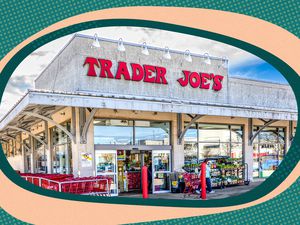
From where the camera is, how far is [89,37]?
12.6m

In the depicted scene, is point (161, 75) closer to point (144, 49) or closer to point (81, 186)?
point (144, 49)

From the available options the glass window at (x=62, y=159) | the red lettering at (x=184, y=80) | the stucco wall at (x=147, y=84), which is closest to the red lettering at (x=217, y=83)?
the stucco wall at (x=147, y=84)

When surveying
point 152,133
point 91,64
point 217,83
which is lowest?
point 152,133

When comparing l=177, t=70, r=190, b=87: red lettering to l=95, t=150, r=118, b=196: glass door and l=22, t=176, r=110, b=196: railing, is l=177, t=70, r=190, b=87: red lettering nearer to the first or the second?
l=95, t=150, r=118, b=196: glass door

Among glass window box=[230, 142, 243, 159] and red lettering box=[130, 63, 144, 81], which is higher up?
red lettering box=[130, 63, 144, 81]

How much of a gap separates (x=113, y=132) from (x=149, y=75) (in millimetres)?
2734

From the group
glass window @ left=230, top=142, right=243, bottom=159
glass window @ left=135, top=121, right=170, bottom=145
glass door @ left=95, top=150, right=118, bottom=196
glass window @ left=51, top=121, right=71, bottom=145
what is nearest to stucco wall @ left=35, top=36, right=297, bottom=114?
glass window @ left=135, top=121, right=170, bottom=145

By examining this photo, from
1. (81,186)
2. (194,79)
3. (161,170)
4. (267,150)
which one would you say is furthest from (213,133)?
(81,186)

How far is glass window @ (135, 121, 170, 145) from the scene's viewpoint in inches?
537

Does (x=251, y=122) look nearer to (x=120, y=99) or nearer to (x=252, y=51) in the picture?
(x=120, y=99)

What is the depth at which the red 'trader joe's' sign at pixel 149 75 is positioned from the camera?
41.3 feet

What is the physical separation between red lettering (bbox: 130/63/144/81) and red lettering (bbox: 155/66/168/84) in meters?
0.75

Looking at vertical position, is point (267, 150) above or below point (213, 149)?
below

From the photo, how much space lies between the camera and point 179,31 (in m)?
6.48
